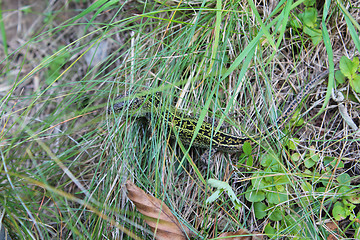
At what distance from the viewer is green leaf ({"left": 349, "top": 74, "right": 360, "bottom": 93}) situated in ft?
9.98

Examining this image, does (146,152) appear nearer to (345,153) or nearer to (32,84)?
(345,153)

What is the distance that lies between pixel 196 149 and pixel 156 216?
0.94 meters

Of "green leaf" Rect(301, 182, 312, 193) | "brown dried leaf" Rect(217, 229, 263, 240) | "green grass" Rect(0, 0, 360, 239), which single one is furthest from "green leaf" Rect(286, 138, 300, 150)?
"brown dried leaf" Rect(217, 229, 263, 240)

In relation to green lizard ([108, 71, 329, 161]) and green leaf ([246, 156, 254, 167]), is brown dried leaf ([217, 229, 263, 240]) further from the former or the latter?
green lizard ([108, 71, 329, 161])

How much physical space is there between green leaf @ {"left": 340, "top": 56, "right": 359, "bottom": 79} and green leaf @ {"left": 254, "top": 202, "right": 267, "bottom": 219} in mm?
1563

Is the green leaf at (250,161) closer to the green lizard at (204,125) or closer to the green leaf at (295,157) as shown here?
the green lizard at (204,125)

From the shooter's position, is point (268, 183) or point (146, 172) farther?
point (146, 172)

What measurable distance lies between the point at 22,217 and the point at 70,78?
1928 millimetres

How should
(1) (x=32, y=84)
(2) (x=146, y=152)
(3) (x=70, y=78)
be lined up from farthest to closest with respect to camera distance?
1. (1) (x=32, y=84)
2. (3) (x=70, y=78)
3. (2) (x=146, y=152)

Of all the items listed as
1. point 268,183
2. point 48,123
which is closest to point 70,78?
point 48,123

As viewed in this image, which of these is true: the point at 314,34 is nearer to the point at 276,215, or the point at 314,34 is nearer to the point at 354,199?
the point at 354,199

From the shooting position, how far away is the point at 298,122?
126 inches

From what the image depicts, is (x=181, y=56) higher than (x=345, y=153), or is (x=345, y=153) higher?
(x=181, y=56)

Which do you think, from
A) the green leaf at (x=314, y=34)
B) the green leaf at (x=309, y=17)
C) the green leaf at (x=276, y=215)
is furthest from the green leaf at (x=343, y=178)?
the green leaf at (x=309, y=17)
